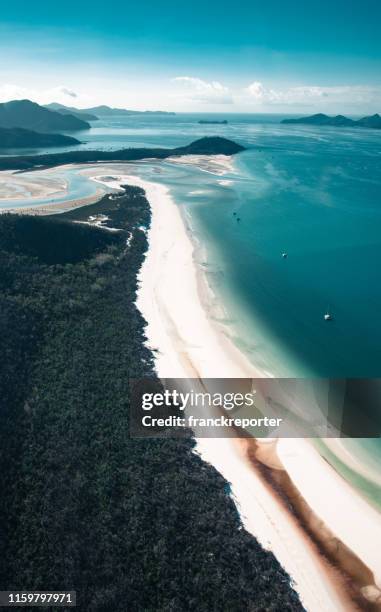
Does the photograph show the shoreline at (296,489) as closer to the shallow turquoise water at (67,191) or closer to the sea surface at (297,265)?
the sea surface at (297,265)

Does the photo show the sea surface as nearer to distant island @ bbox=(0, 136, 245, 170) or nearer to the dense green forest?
the dense green forest

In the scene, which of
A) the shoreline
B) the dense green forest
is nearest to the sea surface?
the shoreline

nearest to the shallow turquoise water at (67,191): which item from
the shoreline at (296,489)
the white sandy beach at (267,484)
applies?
the white sandy beach at (267,484)

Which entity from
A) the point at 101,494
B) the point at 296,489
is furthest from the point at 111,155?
the point at 296,489

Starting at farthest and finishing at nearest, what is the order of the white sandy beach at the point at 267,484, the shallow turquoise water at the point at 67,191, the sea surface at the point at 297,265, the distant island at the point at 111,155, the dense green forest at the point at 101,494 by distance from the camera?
1. the distant island at the point at 111,155
2. the shallow turquoise water at the point at 67,191
3. the sea surface at the point at 297,265
4. the white sandy beach at the point at 267,484
5. the dense green forest at the point at 101,494

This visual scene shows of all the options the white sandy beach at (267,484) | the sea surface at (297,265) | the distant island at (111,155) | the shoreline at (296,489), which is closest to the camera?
the shoreline at (296,489)

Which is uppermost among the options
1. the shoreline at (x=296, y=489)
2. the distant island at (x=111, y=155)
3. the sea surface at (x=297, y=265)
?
the distant island at (x=111, y=155)

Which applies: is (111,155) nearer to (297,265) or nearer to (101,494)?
(297,265)
